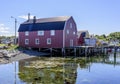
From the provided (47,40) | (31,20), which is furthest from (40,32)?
(31,20)

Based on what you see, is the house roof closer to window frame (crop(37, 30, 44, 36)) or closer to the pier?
window frame (crop(37, 30, 44, 36))

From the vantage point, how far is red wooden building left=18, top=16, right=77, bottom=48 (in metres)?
39.7

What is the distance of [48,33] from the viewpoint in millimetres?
41125

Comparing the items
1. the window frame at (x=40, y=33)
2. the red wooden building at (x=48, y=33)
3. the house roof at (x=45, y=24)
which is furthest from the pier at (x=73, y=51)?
the house roof at (x=45, y=24)

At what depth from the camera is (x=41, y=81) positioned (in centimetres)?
1631

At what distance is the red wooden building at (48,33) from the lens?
130 feet

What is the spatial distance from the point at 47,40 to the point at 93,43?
20.0m

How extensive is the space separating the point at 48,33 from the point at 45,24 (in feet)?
6.83

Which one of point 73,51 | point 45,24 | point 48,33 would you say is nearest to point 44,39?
point 48,33

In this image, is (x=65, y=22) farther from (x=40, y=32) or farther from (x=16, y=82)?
(x=16, y=82)

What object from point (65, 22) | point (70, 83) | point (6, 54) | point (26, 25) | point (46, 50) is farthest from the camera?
point (26, 25)

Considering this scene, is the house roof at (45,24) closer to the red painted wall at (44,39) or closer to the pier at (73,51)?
the red painted wall at (44,39)

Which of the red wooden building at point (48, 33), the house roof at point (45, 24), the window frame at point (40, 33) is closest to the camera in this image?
the red wooden building at point (48, 33)

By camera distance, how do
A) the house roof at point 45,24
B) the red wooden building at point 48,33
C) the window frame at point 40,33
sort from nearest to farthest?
1. the red wooden building at point 48,33
2. the house roof at point 45,24
3. the window frame at point 40,33
